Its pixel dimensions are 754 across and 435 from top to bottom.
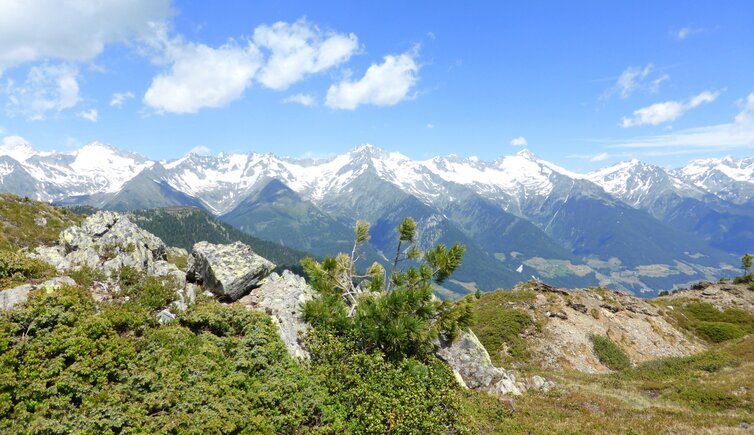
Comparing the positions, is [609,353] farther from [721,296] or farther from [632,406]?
[721,296]

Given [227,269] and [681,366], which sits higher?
[227,269]

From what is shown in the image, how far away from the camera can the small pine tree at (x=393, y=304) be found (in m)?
21.5

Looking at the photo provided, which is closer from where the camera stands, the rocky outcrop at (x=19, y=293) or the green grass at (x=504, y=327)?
the rocky outcrop at (x=19, y=293)

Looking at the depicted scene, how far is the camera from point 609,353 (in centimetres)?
5062

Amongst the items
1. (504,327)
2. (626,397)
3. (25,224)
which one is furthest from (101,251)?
(504,327)

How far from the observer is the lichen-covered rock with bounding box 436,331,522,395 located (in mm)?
28828

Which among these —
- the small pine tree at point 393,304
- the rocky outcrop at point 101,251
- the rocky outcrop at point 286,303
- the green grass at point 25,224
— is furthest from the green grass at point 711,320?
the green grass at point 25,224

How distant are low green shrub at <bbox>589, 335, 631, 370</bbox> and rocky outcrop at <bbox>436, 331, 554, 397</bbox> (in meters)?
24.1

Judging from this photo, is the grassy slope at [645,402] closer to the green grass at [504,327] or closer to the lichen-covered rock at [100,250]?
the green grass at [504,327]

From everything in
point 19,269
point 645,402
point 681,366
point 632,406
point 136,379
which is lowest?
point 681,366

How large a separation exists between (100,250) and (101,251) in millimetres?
112

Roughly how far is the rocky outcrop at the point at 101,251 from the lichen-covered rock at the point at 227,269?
1.58 m

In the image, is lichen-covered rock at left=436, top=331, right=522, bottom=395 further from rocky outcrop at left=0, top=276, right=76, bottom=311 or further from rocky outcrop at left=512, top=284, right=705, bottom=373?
rocky outcrop at left=0, top=276, right=76, bottom=311

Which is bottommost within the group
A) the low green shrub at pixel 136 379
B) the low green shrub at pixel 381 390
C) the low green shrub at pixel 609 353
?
the low green shrub at pixel 609 353
